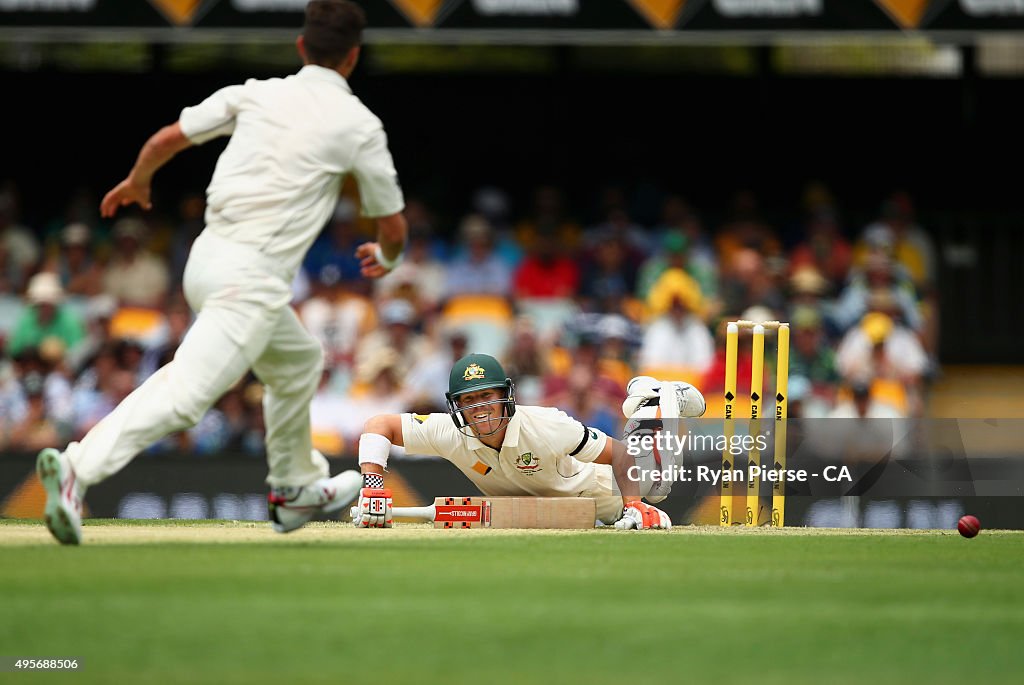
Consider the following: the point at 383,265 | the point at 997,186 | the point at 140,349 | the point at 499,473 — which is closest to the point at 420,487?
the point at 499,473

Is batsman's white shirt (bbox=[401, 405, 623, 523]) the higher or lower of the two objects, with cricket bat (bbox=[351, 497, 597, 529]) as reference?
higher

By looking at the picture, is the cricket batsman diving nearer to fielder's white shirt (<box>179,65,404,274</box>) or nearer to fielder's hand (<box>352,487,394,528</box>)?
fielder's hand (<box>352,487,394,528</box>)

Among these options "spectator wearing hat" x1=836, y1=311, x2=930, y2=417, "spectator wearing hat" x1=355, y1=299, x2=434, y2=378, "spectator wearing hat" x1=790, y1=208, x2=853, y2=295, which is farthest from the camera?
"spectator wearing hat" x1=790, y1=208, x2=853, y2=295

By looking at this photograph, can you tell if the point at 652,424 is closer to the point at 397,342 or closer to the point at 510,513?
the point at 510,513

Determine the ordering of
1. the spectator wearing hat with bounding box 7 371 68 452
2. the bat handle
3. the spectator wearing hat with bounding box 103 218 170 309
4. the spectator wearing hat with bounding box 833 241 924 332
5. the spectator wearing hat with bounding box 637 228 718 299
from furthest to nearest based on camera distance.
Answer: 1. the spectator wearing hat with bounding box 103 218 170 309
2. the spectator wearing hat with bounding box 637 228 718 299
3. the spectator wearing hat with bounding box 833 241 924 332
4. the spectator wearing hat with bounding box 7 371 68 452
5. the bat handle

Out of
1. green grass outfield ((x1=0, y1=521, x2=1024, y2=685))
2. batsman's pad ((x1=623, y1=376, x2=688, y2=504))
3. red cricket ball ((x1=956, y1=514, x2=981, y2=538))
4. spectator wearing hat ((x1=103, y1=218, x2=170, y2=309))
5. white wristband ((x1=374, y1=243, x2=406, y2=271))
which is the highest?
spectator wearing hat ((x1=103, y1=218, x2=170, y2=309))

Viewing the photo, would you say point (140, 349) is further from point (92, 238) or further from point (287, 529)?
point (287, 529)

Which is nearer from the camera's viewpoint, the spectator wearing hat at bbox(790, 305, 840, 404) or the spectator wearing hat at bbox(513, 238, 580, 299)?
the spectator wearing hat at bbox(790, 305, 840, 404)

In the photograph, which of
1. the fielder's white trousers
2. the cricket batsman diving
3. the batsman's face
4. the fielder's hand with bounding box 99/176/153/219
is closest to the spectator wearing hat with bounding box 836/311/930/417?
the cricket batsman diving
